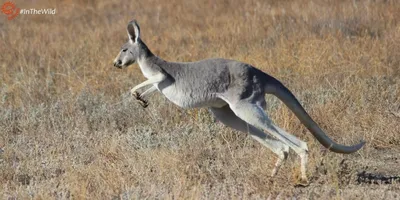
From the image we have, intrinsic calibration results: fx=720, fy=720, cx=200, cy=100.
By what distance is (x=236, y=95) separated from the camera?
5.79 metres

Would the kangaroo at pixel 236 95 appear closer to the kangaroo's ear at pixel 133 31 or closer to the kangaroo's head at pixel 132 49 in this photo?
the kangaroo's head at pixel 132 49

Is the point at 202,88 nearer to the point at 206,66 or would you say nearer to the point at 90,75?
the point at 206,66

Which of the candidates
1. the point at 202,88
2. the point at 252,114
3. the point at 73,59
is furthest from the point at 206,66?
the point at 73,59

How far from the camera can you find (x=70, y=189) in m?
5.30

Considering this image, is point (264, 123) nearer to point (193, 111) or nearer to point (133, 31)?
point (133, 31)

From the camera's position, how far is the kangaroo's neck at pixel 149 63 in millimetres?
6177

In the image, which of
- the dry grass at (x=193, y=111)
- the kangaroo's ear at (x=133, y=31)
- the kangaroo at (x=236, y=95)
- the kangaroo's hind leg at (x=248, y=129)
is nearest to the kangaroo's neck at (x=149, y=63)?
the kangaroo at (x=236, y=95)

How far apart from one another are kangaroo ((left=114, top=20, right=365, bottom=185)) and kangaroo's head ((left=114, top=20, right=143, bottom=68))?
0.13m

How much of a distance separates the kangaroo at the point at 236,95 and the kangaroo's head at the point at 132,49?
0.13 metres

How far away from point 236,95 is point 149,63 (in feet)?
3.05

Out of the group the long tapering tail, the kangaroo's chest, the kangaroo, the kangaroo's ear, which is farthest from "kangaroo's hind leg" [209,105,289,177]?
the kangaroo's ear

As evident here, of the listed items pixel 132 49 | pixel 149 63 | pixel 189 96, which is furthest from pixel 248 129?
pixel 132 49

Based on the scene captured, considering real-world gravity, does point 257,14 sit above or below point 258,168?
below

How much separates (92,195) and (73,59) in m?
6.80
